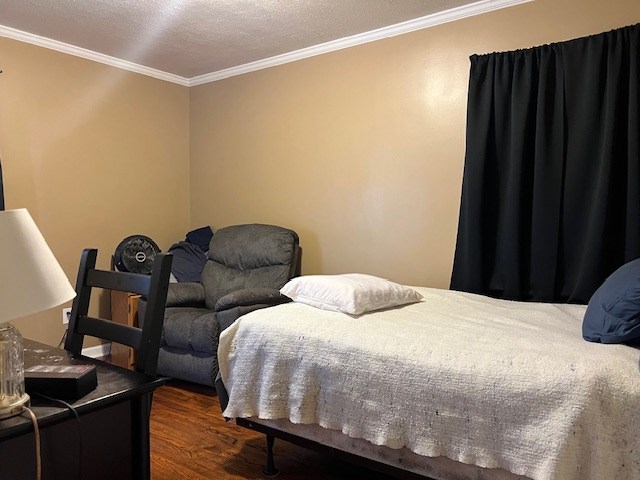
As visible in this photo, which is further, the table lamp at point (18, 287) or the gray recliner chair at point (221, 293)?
the gray recliner chair at point (221, 293)

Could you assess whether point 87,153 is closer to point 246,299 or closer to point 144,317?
point 246,299

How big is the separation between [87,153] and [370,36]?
2399 mm

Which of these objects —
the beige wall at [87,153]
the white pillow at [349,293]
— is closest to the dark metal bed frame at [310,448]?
the white pillow at [349,293]

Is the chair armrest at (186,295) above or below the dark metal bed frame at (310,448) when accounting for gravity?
above

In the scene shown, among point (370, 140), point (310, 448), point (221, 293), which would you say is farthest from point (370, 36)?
point (310, 448)

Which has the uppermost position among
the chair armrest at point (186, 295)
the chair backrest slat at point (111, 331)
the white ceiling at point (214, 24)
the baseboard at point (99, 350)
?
the white ceiling at point (214, 24)

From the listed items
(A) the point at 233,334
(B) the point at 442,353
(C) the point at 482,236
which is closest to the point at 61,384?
(A) the point at 233,334

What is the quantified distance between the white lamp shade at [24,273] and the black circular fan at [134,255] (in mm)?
2717

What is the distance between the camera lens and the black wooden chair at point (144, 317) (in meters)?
1.31

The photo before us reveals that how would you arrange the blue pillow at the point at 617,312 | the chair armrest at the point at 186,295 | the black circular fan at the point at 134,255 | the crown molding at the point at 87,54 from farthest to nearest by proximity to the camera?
the black circular fan at the point at 134,255
the chair armrest at the point at 186,295
the crown molding at the point at 87,54
the blue pillow at the point at 617,312

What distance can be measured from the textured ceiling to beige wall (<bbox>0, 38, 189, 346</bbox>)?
291mm

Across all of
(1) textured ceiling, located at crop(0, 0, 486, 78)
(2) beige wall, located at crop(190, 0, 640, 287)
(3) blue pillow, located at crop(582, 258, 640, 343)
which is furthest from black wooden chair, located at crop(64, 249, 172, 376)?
(2) beige wall, located at crop(190, 0, 640, 287)

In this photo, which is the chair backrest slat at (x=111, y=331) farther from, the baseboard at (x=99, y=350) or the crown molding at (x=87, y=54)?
the crown molding at (x=87, y=54)

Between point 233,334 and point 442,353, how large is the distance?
0.94m
